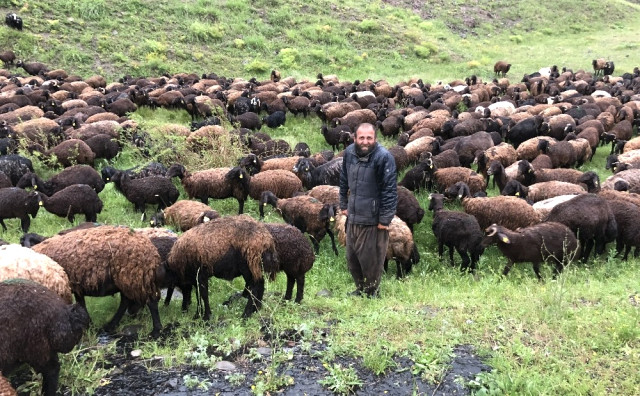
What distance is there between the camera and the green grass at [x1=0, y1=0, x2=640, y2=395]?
522 centimetres

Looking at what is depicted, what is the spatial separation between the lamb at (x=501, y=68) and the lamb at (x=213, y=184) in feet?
77.5

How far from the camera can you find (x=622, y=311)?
599 centimetres

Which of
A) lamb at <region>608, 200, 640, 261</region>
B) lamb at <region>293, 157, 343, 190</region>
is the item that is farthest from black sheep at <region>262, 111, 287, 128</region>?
lamb at <region>608, 200, 640, 261</region>

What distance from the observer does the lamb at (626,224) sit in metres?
8.91

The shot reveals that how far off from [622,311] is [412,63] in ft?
94.6

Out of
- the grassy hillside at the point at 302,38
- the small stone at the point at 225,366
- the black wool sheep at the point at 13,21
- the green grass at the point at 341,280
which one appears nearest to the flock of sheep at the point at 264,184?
the green grass at the point at 341,280

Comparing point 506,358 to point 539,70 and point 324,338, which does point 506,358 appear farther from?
point 539,70

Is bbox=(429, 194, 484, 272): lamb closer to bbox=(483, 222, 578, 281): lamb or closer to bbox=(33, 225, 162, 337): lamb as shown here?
bbox=(483, 222, 578, 281): lamb

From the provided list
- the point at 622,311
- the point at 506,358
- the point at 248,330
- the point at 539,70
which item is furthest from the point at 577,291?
the point at 539,70

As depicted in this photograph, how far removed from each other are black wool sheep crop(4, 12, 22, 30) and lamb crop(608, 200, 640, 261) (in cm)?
2929

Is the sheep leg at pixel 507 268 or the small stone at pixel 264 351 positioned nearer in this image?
the small stone at pixel 264 351

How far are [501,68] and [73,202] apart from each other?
1062 inches

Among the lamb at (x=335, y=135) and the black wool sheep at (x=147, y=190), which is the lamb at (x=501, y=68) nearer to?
the lamb at (x=335, y=135)

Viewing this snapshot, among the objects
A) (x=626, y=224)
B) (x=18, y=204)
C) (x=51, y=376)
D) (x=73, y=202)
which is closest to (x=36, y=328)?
(x=51, y=376)
